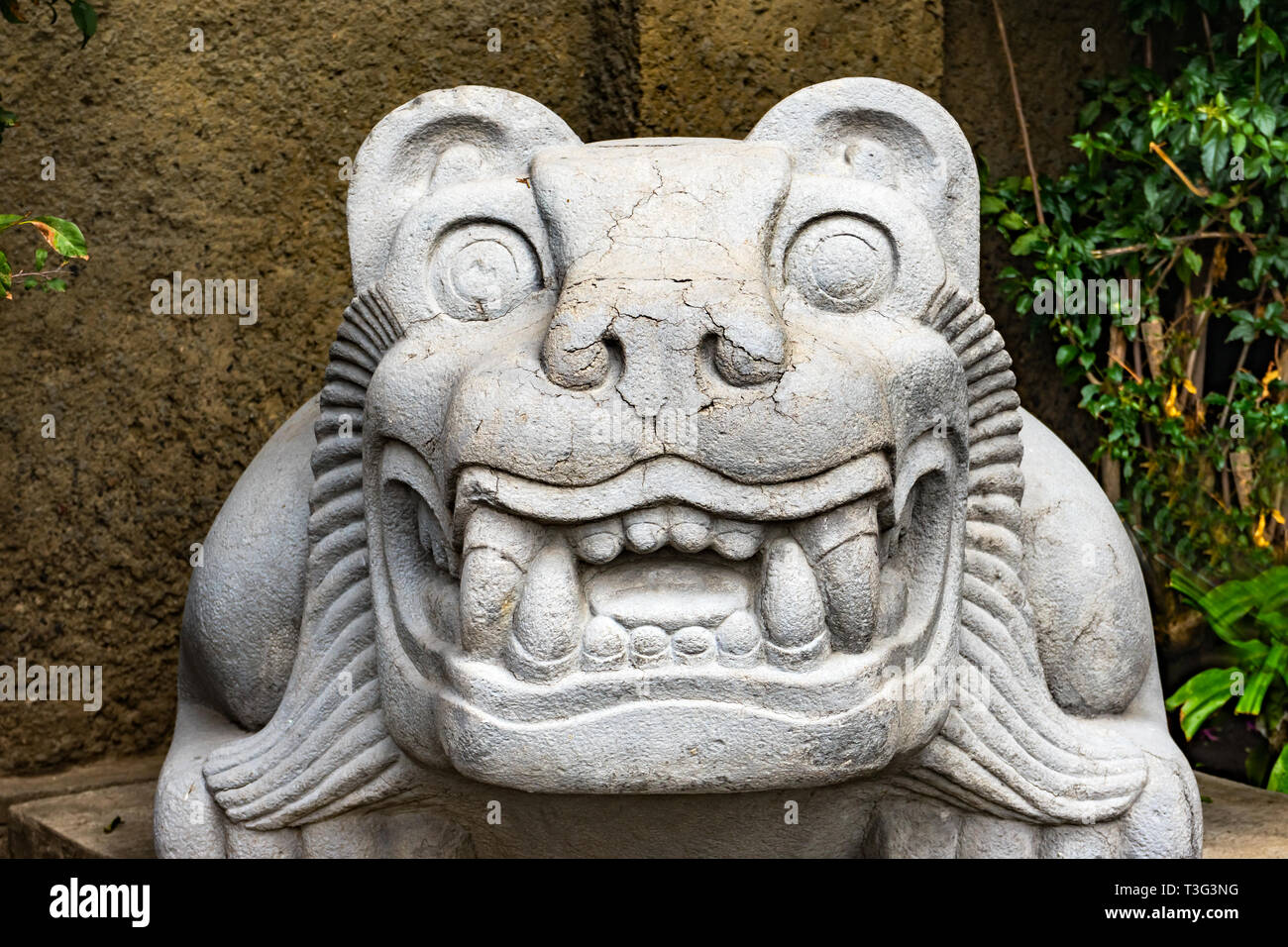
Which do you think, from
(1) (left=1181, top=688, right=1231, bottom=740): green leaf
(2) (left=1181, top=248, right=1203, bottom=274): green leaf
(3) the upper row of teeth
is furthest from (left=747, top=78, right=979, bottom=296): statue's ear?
(2) (left=1181, top=248, right=1203, bottom=274): green leaf

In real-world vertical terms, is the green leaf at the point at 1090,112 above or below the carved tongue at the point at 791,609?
above

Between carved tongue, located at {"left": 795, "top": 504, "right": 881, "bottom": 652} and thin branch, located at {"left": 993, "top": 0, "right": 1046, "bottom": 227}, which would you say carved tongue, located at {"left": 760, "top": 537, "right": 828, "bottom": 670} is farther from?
thin branch, located at {"left": 993, "top": 0, "right": 1046, "bottom": 227}

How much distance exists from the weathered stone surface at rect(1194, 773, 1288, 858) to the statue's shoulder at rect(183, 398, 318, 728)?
1458 mm

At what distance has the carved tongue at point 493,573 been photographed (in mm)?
2111

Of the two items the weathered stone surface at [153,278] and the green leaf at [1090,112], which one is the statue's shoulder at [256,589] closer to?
the weathered stone surface at [153,278]

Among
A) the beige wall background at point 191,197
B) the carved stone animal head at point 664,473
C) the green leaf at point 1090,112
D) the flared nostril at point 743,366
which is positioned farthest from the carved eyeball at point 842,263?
the green leaf at point 1090,112

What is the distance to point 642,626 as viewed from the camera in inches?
83.0

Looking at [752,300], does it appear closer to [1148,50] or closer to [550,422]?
[550,422]

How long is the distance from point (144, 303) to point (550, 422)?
5.44 ft

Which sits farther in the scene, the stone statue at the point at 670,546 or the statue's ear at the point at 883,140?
the statue's ear at the point at 883,140

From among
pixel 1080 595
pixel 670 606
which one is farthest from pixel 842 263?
pixel 1080 595

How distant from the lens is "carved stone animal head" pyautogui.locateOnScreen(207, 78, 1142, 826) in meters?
2.10

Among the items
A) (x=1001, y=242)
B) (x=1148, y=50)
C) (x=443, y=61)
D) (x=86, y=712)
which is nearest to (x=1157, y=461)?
(x=1001, y=242)

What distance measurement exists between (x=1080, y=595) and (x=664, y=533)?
746 millimetres
